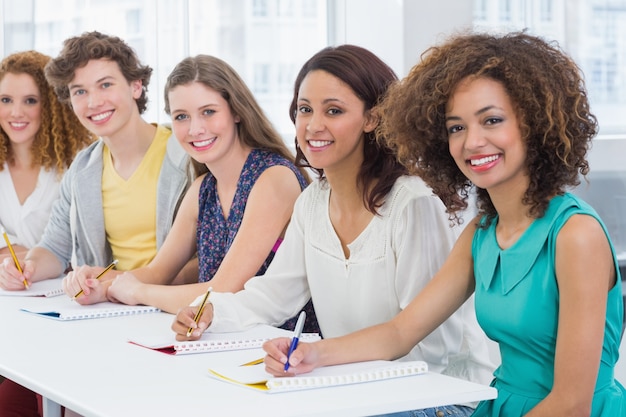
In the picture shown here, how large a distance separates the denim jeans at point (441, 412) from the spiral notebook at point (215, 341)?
10.8 inches

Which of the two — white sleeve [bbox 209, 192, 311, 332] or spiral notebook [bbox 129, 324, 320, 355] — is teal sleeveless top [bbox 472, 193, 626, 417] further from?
white sleeve [bbox 209, 192, 311, 332]

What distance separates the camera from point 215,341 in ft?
6.41

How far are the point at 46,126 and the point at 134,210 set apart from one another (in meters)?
0.74

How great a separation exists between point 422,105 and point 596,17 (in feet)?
9.89

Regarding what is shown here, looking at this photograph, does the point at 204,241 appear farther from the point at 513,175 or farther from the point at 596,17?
the point at 596,17

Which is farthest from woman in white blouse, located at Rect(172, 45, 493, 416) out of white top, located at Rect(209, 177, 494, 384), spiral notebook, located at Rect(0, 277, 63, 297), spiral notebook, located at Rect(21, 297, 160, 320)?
spiral notebook, located at Rect(0, 277, 63, 297)

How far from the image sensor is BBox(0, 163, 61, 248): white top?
3.51 metres

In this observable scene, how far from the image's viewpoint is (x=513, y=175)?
1.75 metres

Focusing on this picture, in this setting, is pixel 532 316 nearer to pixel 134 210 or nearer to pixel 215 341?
pixel 215 341

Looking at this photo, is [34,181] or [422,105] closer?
[422,105]

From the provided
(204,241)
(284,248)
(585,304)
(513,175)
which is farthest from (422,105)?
(204,241)

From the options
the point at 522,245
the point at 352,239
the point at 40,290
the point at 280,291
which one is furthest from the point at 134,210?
the point at 522,245

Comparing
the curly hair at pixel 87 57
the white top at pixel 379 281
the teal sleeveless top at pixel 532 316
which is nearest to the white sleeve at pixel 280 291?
the white top at pixel 379 281

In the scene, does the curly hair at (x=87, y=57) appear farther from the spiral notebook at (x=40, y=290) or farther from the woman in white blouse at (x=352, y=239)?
the woman in white blouse at (x=352, y=239)
